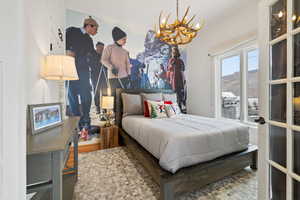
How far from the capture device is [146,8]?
2.62m

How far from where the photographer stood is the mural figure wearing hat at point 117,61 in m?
2.99

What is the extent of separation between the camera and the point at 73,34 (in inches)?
103

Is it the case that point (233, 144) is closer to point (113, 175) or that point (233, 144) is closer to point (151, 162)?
point (151, 162)

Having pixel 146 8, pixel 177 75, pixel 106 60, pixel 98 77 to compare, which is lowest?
pixel 98 77

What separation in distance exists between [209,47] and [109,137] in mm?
3337

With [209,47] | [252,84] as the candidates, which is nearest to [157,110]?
[252,84]

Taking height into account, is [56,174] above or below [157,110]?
below

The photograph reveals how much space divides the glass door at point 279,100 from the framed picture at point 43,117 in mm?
1693

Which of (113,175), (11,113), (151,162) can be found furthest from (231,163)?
(11,113)

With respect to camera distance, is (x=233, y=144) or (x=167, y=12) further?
(x=167, y=12)

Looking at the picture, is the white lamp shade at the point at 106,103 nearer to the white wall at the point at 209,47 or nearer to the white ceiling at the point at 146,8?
the white ceiling at the point at 146,8

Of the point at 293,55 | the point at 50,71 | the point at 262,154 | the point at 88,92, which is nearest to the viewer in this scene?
the point at 293,55

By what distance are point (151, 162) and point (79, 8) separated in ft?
10.3

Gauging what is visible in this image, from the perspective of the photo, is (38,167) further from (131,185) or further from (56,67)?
(131,185)
